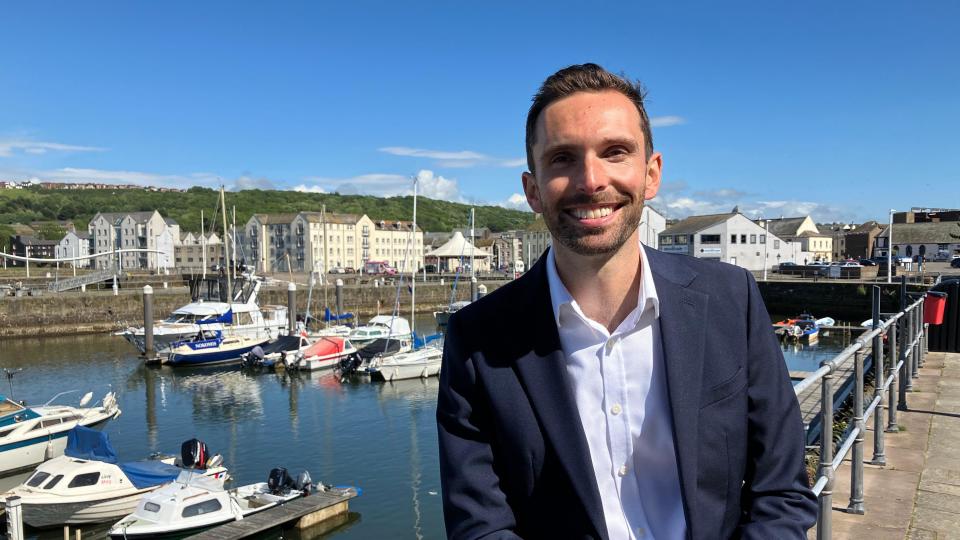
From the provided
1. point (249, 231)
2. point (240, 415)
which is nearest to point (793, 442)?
point (240, 415)

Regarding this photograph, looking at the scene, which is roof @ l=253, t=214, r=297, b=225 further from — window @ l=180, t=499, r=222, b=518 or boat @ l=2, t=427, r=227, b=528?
window @ l=180, t=499, r=222, b=518

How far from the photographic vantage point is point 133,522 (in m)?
13.5

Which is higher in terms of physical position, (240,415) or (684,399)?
(684,399)

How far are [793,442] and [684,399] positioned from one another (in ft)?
1.20

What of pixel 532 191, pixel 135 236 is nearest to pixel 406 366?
pixel 532 191

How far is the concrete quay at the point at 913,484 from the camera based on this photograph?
441cm

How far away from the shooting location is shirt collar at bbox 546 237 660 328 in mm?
1892

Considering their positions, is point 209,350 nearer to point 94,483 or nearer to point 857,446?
point 94,483

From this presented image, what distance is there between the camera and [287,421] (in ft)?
77.0

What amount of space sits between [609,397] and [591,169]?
604 mm

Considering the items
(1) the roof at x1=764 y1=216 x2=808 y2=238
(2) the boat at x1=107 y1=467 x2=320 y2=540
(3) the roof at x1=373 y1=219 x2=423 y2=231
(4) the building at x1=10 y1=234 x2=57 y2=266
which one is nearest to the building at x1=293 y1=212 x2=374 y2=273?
(3) the roof at x1=373 y1=219 x2=423 y2=231

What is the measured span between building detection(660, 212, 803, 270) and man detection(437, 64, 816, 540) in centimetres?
6872

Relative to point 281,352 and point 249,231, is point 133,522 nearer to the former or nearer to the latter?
point 281,352

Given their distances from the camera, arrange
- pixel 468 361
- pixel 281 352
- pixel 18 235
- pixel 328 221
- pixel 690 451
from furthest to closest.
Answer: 1. pixel 18 235
2. pixel 328 221
3. pixel 281 352
4. pixel 468 361
5. pixel 690 451
